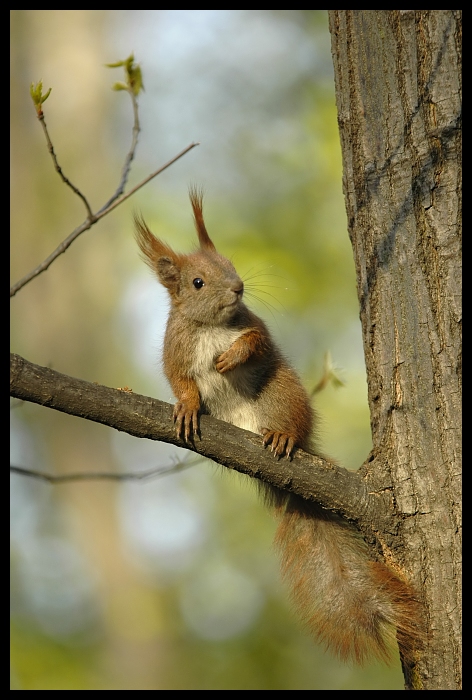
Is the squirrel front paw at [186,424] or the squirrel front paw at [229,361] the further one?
the squirrel front paw at [229,361]

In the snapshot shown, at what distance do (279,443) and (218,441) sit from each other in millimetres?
330

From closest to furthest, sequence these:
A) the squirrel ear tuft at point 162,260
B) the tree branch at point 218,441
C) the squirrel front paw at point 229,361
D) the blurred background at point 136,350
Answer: the tree branch at point 218,441 → the squirrel front paw at point 229,361 → the squirrel ear tuft at point 162,260 → the blurred background at point 136,350

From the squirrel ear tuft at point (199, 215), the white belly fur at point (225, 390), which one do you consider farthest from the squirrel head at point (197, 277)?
the white belly fur at point (225, 390)

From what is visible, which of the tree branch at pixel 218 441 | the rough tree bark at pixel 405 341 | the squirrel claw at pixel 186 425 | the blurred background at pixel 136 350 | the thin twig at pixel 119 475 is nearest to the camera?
the tree branch at pixel 218 441

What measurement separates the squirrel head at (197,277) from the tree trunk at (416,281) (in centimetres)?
94

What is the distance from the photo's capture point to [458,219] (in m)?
2.50

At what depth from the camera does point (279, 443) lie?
9.13ft

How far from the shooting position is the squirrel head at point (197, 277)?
348 cm

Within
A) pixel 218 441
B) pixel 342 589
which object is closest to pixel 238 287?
pixel 218 441

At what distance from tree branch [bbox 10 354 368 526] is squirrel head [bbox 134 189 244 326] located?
965 mm

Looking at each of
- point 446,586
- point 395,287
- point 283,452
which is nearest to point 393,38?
point 395,287

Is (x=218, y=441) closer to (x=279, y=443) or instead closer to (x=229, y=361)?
(x=279, y=443)

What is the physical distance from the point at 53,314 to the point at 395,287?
7.85 meters

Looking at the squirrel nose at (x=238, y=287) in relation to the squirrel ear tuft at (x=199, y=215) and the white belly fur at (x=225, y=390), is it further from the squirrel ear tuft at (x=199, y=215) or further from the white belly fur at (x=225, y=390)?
the squirrel ear tuft at (x=199, y=215)
